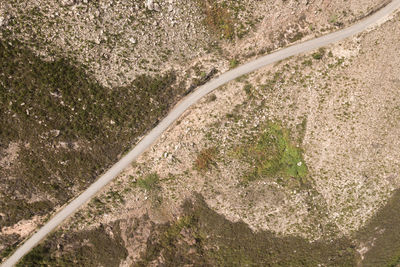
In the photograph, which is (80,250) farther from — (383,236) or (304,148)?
(383,236)

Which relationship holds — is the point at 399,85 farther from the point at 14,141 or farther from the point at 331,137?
the point at 14,141

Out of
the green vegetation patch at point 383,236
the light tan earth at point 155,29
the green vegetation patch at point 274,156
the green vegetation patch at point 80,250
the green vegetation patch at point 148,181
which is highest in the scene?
the light tan earth at point 155,29

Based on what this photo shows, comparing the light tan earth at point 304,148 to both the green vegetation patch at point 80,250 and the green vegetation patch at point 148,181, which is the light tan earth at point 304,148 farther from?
the green vegetation patch at point 80,250

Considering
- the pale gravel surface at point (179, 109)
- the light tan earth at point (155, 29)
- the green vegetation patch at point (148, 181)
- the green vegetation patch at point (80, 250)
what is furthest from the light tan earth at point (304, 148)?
the light tan earth at point (155, 29)

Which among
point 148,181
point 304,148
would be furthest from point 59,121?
point 304,148

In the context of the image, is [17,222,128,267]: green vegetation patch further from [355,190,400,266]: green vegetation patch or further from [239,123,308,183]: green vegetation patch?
[355,190,400,266]: green vegetation patch

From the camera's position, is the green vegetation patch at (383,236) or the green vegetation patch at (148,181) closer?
the green vegetation patch at (148,181)

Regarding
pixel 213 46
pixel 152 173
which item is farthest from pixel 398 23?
pixel 152 173
